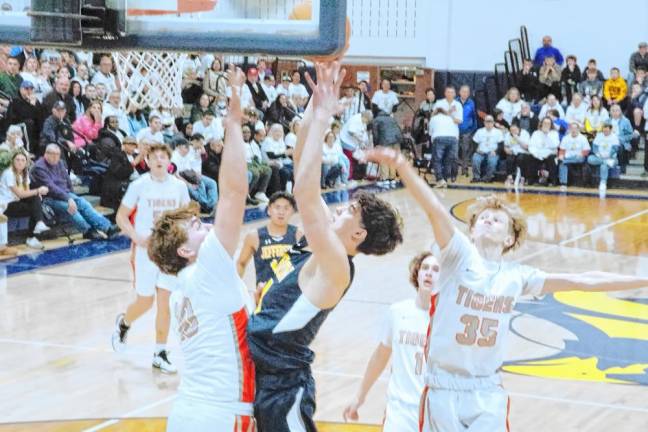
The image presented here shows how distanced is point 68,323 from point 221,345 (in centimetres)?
592

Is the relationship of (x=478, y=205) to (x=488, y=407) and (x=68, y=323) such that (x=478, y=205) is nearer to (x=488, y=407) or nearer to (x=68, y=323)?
(x=488, y=407)

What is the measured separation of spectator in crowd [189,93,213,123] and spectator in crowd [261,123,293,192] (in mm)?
1363

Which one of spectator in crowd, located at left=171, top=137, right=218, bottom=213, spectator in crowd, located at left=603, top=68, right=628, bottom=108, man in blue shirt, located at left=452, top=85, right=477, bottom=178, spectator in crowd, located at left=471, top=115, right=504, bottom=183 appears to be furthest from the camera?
man in blue shirt, located at left=452, top=85, right=477, bottom=178

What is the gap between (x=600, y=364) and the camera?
8.66 meters

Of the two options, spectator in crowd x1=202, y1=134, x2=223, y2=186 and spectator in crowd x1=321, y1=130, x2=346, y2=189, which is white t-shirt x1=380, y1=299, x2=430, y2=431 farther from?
spectator in crowd x1=321, y1=130, x2=346, y2=189

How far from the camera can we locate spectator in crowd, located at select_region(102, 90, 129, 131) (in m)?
15.6

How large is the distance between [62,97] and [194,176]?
2261 mm

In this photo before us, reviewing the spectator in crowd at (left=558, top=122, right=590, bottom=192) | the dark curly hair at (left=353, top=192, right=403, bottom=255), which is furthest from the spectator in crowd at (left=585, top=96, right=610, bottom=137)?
the dark curly hair at (left=353, top=192, right=403, bottom=255)

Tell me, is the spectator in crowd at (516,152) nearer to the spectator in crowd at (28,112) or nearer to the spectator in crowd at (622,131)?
the spectator in crowd at (622,131)

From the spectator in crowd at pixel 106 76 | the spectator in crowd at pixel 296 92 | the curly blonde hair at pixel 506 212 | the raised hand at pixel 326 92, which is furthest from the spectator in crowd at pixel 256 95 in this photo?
the raised hand at pixel 326 92

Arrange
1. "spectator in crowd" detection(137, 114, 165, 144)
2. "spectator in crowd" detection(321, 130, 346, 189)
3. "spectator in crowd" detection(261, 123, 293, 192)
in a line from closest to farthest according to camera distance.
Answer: "spectator in crowd" detection(137, 114, 165, 144) → "spectator in crowd" detection(261, 123, 293, 192) → "spectator in crowd" detection(321, 130, 346, 189)

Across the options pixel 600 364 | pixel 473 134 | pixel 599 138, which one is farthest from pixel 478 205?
pixel 473 134

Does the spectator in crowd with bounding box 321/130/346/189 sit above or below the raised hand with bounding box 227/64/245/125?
below

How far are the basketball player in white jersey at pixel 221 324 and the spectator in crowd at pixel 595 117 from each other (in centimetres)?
1896
